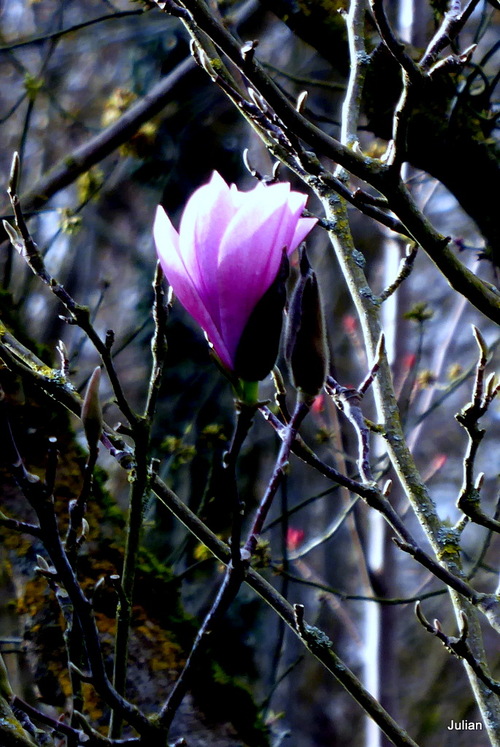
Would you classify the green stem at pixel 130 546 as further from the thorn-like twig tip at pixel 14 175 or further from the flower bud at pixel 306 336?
the thorn-like twig tip at pixel 14 175

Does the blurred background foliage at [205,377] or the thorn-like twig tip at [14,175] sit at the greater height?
the blurred background foliage at [205,377]

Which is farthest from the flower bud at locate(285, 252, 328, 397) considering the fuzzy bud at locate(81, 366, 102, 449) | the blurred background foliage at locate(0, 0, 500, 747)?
the blurred background foliage at locate(0, 0, 500, 747)

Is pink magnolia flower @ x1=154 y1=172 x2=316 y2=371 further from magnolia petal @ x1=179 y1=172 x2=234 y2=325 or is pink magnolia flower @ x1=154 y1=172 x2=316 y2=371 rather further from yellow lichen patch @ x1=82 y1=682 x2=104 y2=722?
yellow lichen patch @ x1=82 y1=682 x2=104 y2=722

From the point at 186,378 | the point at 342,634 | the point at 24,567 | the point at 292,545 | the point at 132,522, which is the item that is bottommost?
the point at 132,522

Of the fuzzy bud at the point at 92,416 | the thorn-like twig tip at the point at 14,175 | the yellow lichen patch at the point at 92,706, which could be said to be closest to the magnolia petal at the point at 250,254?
the fuzzy bud at the point at 92,416

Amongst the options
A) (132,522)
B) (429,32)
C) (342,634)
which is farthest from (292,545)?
(342,634)

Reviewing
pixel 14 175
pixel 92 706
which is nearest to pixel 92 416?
pixel 14 175

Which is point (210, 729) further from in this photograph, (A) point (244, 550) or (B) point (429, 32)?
(B) point (429, 32)

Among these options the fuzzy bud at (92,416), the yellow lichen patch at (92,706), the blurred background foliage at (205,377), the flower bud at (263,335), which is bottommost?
the yellow lichen patch at (92,706)
